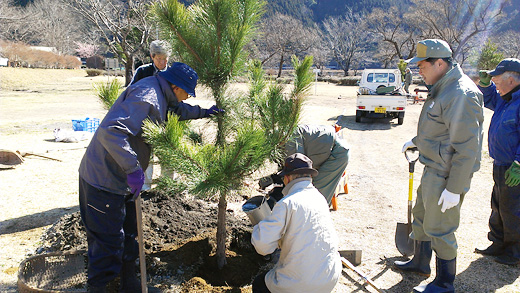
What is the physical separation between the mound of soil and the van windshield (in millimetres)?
12601

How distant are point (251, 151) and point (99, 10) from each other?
22.1 metres

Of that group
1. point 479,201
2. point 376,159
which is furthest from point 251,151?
point 376,159

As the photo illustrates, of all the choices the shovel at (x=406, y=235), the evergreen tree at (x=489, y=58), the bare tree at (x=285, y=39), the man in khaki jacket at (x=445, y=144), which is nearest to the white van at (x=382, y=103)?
the shovel at (x=406, y=235)

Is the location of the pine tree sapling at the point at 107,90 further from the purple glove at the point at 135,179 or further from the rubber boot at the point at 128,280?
the rubber boot at the point at 128,280

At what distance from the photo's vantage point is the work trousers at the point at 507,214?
11.5 ft

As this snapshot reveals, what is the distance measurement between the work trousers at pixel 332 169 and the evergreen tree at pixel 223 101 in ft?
3.56

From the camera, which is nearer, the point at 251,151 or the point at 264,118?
the point at 251,151

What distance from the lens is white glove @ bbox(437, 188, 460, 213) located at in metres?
2.69

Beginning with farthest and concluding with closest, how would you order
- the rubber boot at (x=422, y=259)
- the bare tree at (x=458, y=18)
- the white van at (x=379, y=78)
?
the bare tree at (x=458, y=18)
the white van at (x=379, y=78)
the rubber boot at (x=422, y=259)

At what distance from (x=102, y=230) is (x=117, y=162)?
56 cm

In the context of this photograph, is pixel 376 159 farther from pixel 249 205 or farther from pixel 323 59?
pixel 323 59

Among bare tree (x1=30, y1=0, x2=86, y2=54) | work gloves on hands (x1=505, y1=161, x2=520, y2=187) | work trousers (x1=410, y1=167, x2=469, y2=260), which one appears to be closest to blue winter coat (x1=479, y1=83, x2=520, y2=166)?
work gloves on hands (x1=505, y1=161, x2=520, y2=187)

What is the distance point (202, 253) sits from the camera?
344 cm

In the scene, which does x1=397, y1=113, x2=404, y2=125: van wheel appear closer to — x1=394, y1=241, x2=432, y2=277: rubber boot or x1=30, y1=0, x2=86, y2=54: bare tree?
x1=394, y1=241, x2=432, y2=277: rubber boot
